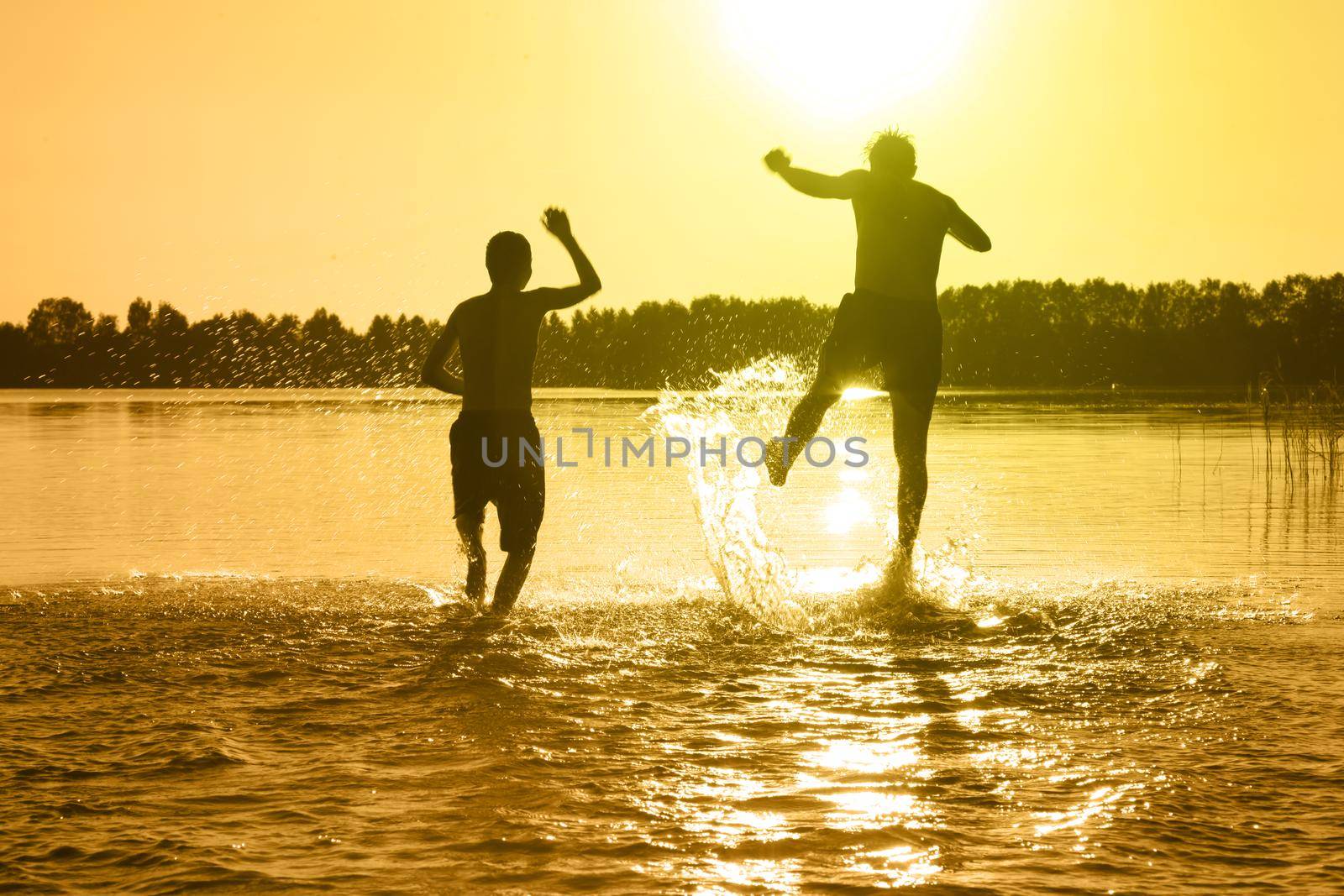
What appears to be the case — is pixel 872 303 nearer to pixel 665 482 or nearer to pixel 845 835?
pixel 845 835

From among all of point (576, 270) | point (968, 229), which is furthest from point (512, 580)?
point (968, 229)

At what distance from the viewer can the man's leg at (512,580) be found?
25.2 ft

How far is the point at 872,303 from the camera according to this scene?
328 inches

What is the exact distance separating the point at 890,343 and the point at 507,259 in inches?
99.0

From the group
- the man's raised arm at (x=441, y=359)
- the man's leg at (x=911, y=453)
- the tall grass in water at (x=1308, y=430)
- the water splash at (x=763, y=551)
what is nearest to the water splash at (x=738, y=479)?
the water splash at (x=763, y=551)


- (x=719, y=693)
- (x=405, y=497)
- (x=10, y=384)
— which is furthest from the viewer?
(x=10, y=384)

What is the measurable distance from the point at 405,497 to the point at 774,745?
12632mm

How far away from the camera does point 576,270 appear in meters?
7.66

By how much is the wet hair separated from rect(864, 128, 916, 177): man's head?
92.8 inches

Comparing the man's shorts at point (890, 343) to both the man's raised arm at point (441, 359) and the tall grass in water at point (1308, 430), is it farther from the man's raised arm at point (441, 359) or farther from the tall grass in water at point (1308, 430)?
the tall grass in water at point (1308, 430)

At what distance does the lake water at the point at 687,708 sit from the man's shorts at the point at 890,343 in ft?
4.19

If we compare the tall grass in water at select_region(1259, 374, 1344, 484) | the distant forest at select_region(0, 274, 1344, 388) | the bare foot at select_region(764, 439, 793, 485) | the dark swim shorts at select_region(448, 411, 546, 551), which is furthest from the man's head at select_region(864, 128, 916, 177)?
the distant forest at select_region(0, 274, 1344, 388)

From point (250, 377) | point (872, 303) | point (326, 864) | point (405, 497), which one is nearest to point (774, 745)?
point (326, 864)

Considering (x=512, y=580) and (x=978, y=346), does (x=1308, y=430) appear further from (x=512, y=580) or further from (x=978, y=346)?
(x=978, y=346)
